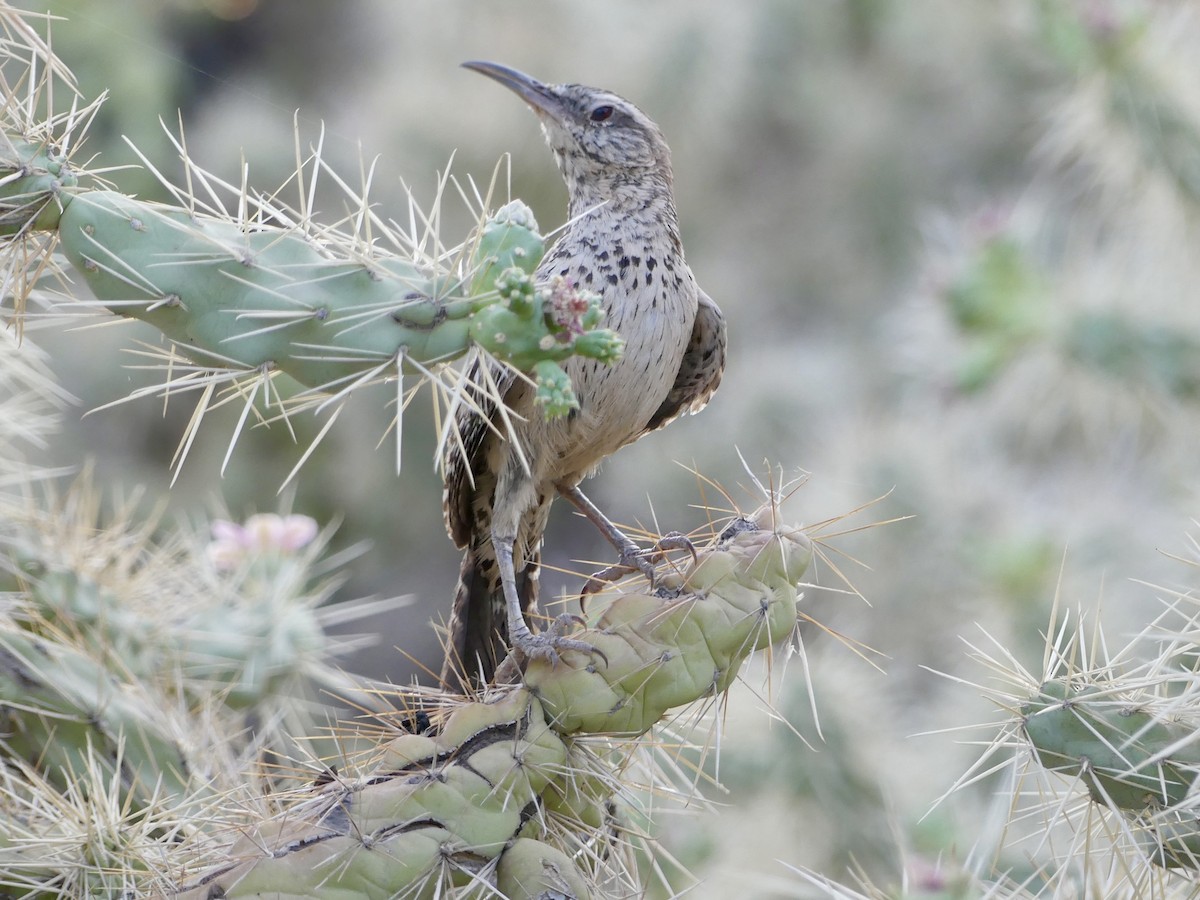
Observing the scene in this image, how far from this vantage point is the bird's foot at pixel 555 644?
159cm

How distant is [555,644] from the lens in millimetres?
1622

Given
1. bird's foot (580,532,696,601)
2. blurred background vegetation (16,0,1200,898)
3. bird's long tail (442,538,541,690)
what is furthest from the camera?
blurred background vegetation (16,0,1200,898)

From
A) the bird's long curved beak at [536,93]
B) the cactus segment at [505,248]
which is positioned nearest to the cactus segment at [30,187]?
the cactus segment at [505,248]

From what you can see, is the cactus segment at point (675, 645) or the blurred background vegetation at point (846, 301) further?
the blurred background vegetation at point (846, 301)

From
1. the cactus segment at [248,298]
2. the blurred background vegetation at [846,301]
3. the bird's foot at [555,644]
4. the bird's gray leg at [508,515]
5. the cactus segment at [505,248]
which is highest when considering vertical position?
the cactus segment at [505,248]

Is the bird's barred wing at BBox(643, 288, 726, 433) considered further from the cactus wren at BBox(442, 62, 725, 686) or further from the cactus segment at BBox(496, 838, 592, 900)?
the cactus segment at BBox(496, 838, 592, 900)

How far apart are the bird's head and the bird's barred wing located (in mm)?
285

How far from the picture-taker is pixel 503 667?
1.81 meters

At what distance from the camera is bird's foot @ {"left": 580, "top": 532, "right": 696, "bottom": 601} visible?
1948 millimetres

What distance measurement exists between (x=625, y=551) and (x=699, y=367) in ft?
1.60

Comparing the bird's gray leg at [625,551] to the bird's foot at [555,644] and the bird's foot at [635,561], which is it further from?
the bird's foot at [555,644]

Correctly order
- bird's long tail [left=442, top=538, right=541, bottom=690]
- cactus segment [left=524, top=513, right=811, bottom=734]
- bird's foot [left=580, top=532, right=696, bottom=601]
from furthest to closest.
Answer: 1. bird's long tail [left=442, top=538, right=541, bottom=690]
2. bird's foot [left=580, top=532, right=696, bottom=601]
3. cactus segment [left=524, top=513, right=811, bottom=734]

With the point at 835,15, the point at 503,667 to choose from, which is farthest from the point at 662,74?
the point at 503,667

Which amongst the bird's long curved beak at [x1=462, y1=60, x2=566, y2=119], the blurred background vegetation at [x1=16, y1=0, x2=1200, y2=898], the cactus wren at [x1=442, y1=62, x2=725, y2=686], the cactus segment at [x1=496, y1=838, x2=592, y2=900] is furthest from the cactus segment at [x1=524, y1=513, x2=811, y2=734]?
the bird's long curved beak at [x1=462, y1=60, x2=566, y2=119]
